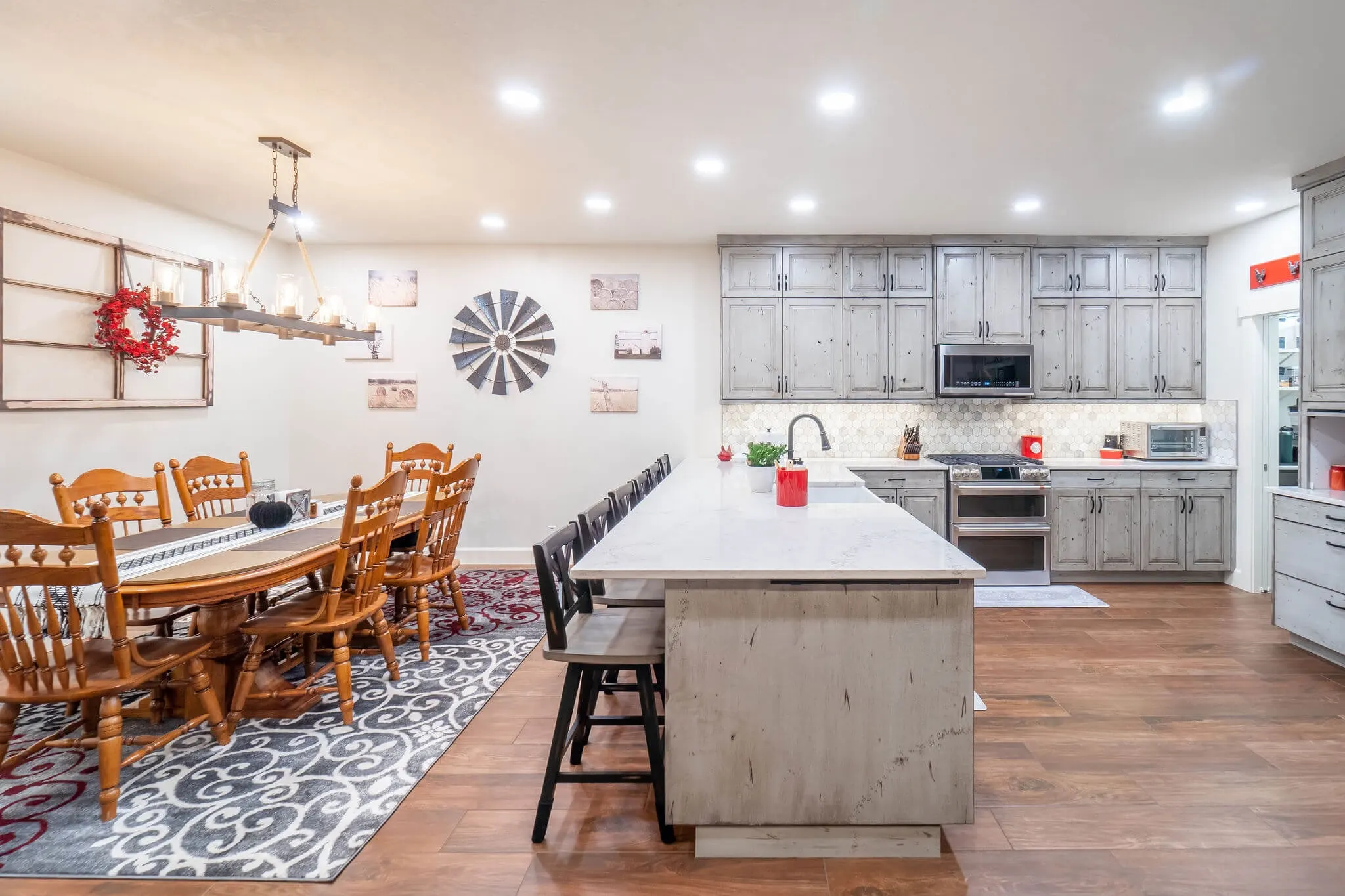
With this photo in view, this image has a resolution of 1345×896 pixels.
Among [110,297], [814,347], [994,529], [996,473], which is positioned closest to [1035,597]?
[994,529]

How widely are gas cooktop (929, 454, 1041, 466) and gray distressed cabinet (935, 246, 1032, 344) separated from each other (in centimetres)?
91

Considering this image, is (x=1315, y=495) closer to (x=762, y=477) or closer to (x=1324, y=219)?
(x=1324, y=219)

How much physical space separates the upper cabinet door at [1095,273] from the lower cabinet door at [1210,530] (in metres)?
1.65

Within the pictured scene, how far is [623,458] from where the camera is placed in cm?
564

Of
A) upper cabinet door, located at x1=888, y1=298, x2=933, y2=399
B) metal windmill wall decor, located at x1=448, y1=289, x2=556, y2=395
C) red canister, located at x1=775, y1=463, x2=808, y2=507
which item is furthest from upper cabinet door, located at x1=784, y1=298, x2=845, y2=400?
red canister, located at x1=775, y1=463, x2=808, y2=507

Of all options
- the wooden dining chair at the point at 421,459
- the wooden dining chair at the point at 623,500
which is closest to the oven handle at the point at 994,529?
the wooden dining chair at the point at 623,500

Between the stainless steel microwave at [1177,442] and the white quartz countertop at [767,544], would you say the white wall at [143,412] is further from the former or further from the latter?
the stainless steel microwave at [1177,442]

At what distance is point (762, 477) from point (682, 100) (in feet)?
5.83

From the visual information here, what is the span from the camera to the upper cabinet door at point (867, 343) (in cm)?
526

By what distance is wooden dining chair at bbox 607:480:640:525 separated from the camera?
282 centimetres

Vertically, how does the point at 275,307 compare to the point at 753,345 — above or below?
below

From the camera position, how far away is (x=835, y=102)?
292 centimetres

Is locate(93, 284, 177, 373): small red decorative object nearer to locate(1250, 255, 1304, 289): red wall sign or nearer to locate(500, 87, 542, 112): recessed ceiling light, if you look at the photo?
locate(500, 87, 542, 112): recessed ceiling light

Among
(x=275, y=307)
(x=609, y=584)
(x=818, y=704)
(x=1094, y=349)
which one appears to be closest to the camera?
(x=818, y=704)
